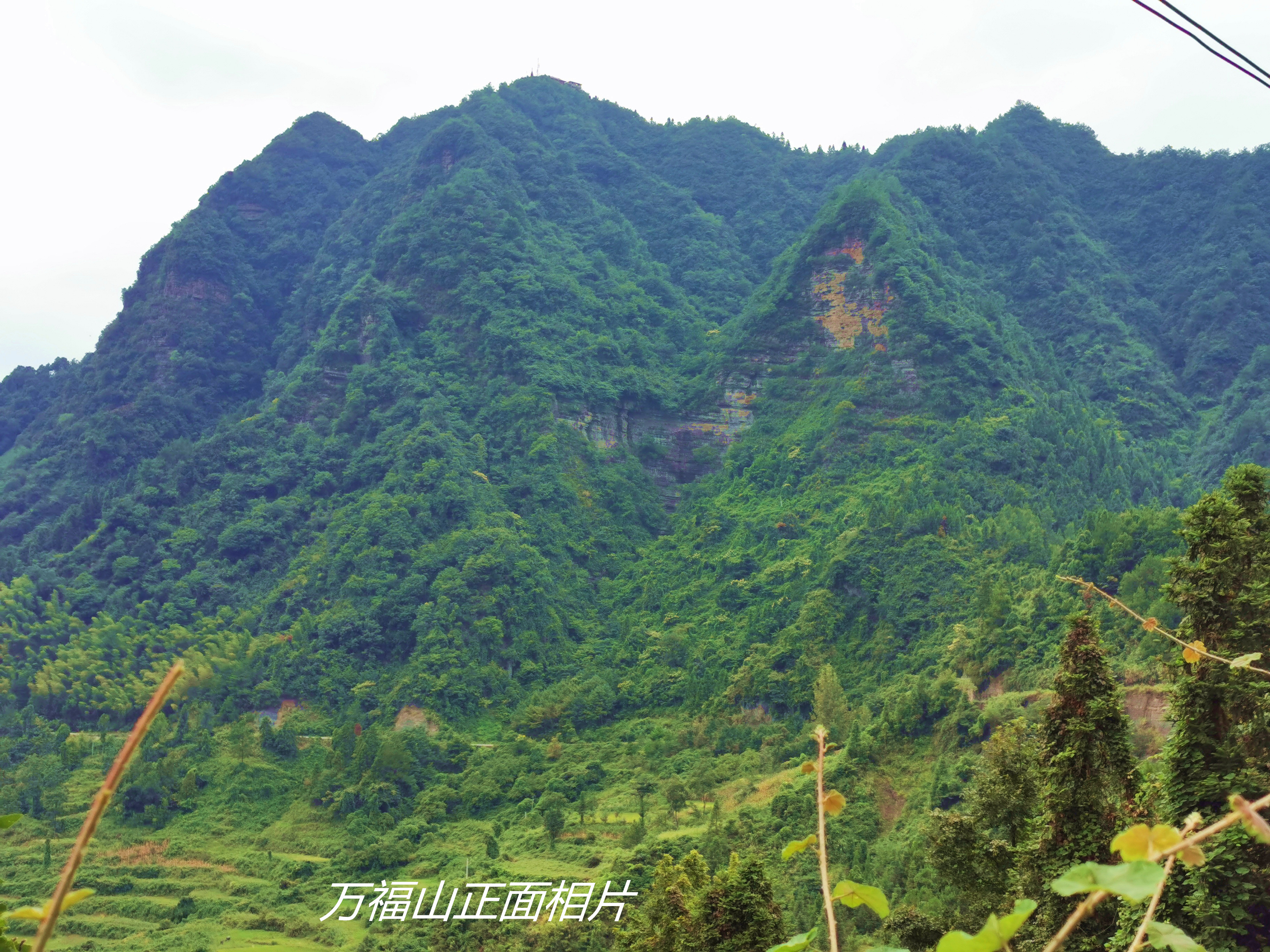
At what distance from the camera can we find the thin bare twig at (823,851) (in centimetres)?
129

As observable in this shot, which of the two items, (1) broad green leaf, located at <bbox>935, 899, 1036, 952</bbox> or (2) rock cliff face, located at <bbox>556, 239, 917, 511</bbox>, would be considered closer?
(1) broad green leaf, located at <bbox>935, 899, 1036, 952</bbox>

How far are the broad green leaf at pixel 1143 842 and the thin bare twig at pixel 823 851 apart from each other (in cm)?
33

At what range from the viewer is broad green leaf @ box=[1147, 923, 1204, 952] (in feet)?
4.01

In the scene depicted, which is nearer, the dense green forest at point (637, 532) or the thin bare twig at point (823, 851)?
the thin bare twig at point (823, 851)

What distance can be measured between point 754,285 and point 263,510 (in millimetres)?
25221

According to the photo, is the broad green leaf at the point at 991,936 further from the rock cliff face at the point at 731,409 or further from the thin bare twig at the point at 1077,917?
the rock cliff face at the point at 731,409

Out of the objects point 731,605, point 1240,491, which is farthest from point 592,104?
point 1240,491

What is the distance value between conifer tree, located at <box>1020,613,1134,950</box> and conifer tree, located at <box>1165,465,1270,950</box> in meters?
0.51

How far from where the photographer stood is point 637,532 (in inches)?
1442

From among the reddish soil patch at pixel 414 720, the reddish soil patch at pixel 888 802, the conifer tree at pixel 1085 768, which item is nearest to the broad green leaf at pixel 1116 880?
the conifer tree at pixel 1085 768

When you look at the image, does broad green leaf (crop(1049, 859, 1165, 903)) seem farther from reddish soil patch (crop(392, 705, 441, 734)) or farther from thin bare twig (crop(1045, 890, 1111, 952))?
reddish soil patch (crop(392, 705, 441, 734))

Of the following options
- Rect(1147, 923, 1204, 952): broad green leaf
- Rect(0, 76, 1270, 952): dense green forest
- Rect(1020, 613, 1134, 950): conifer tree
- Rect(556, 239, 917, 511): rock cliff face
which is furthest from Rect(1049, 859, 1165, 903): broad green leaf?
Rect(556, 239, 917, 511): rock cliff face

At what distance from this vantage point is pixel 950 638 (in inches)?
920

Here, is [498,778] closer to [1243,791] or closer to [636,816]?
[636,816]
